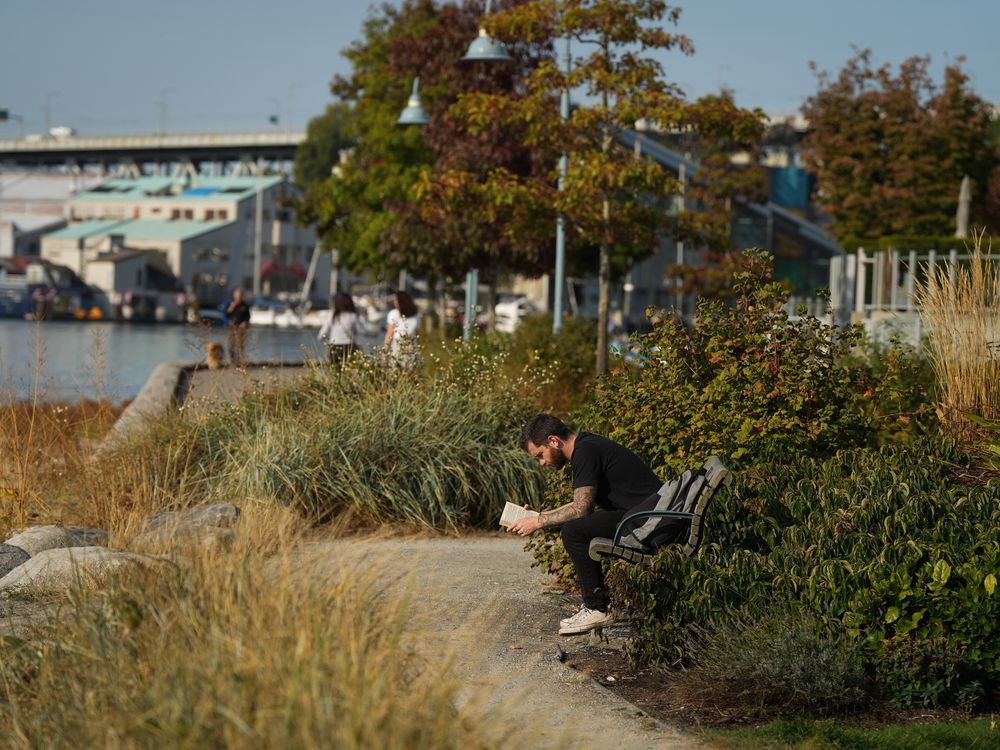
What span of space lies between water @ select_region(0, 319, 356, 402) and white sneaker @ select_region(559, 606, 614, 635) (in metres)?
4.83

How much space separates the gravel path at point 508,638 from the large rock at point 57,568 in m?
1.02

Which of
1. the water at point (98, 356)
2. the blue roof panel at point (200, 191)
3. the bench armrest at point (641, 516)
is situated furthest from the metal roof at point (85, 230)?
the bench armrest at point (641, 516)

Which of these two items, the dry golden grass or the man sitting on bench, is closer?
the dry golden grass

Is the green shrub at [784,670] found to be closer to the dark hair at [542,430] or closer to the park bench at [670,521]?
the park bench at [670,521]

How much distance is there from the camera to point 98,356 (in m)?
11.1

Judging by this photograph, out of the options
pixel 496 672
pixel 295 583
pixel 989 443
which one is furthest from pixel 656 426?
pixel 295 583

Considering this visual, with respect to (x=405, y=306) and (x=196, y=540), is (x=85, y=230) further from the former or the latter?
(x=196, y=540)

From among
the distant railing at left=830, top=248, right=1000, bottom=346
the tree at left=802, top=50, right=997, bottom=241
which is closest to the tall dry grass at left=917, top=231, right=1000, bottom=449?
the distant railing at left=830, top=248, right=1000, bottom=346

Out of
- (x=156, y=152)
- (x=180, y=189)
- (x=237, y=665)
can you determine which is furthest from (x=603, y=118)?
(x=156, y=152)

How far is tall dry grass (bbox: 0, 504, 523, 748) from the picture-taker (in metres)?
3.78

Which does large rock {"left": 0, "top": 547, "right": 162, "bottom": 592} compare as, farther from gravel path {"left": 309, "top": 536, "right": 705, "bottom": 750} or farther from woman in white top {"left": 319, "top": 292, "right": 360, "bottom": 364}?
woman in white top {"left": 319, "top": 292, "right": 360, "bottom": 364}

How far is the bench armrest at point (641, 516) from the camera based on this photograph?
6953mm

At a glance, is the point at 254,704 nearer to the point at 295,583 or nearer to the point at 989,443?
the point at 295,583

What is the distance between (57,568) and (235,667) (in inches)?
156
